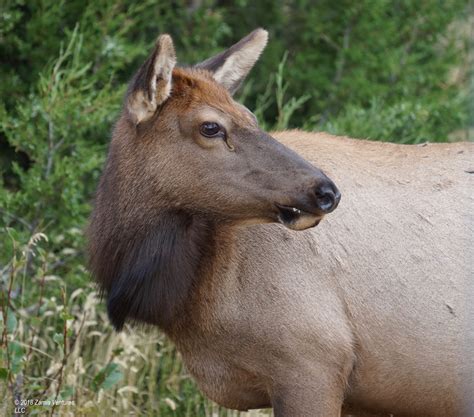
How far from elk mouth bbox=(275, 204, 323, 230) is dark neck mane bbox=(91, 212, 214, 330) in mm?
499

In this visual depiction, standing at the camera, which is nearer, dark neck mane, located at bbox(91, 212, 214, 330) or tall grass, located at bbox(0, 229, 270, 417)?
dark neck mane, located at bbox(91, 212, 214, 330)

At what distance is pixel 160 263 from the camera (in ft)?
17.4

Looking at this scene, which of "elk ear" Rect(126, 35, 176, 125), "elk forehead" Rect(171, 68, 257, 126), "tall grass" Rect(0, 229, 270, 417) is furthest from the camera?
"tall grass" Rect(0, 229, 270, 417)

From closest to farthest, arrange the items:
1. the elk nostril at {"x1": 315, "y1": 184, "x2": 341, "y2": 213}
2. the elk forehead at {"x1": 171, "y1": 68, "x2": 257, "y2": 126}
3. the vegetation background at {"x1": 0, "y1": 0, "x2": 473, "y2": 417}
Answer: the elk nostril at {"x1": 315, "y1": 184, "x2": 341, "y2": 213}
the elk forehead at {"x1": 171, "y1": 68, "x2": 257, "y2": 126}
the vegetation background at {"x1": 0, "y1": 0, "x2": 473, "y2": 417}

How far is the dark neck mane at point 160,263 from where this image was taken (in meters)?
5.29

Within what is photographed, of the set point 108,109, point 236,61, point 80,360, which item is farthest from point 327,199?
point 108,109

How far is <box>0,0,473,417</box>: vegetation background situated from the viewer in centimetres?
684

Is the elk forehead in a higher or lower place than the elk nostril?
higher

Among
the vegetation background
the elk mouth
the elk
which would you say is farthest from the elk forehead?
the vegetation background

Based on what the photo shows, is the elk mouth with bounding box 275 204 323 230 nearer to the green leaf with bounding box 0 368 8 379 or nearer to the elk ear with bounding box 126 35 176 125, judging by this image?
the elk ear with bounding box 126 35 176 125

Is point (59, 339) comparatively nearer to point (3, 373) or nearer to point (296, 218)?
point (3, 373)

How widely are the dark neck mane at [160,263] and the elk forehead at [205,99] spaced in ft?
1.87

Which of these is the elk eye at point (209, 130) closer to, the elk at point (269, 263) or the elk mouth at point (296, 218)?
the elk at point (269, 263)

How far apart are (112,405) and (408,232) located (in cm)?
268
